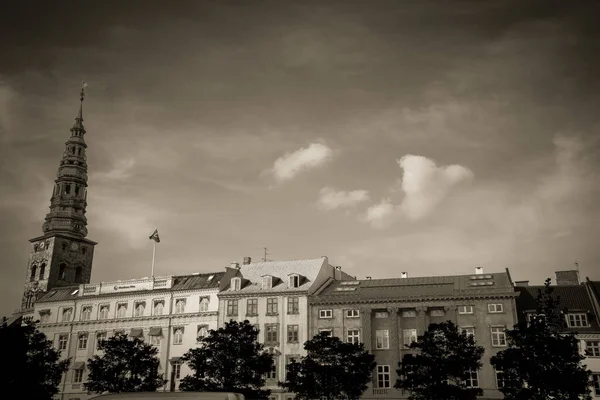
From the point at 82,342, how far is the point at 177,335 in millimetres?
13622

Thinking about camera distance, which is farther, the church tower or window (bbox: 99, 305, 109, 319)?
the church tower

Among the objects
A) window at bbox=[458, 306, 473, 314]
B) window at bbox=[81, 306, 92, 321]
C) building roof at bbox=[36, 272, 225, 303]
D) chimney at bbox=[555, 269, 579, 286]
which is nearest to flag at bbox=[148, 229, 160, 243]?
building roof at bbox=[36, 272, 225, 303]

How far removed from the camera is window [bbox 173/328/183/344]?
6519 centimetres

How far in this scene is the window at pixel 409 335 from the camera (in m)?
56.4

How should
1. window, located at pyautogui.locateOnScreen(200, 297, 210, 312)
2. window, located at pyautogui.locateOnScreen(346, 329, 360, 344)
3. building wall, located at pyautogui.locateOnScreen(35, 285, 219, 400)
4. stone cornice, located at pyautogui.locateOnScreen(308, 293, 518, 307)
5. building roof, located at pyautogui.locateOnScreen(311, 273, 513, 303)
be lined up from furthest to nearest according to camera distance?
window, located at pyautogui.locateOnScreen(200, 297, 210, 312), building wall, located at pyautogui.locateOnScreen(35, 285, 219, 400), window, located at pyautogui.locateOnScreen(346, 329, 360, 344), building roof, located at pyautogui.locateOnScreen(311, 273, 513, 303), stone cornice, located at pyautogui.locateOnScreen(308, 293, 518, 307)

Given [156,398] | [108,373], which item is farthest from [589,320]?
[156,398]

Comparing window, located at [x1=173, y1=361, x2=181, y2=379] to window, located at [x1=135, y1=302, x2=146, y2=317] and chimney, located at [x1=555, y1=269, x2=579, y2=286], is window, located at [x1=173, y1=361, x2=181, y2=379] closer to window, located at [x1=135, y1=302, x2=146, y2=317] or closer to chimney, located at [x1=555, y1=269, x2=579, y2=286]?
window, located at [x1=135, y1=302, x2=146, y2=317]

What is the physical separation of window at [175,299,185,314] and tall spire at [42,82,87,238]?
31111 mm

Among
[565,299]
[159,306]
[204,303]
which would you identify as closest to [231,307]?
[204,303]

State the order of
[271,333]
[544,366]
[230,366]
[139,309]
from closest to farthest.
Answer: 1. [544,366]
2. [230,366]
3. [271,333]
4. [139,309]

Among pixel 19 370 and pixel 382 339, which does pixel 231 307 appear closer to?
pixel 382 339

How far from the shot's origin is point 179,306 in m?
66.9

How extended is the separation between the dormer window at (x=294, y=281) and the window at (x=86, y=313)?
1032 inches

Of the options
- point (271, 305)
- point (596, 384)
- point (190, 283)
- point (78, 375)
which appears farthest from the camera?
point (78, 375)
